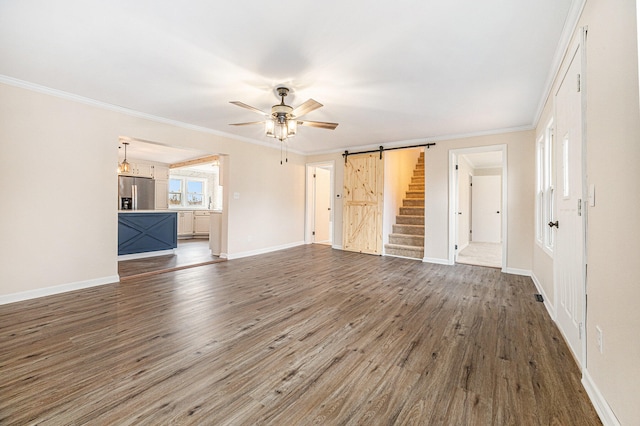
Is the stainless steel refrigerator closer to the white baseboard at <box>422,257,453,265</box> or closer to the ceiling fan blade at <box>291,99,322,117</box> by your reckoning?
the ceiling fan blade at <box>291,99,322,117</box>

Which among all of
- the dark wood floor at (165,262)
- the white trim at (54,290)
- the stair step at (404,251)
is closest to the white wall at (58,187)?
the white trim at (54,290)

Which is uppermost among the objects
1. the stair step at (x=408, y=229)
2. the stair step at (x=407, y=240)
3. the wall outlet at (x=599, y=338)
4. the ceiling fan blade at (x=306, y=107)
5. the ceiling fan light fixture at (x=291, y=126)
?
the ceiling fan blade at (x=306, y=107)

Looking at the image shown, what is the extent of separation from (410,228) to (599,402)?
4.94m

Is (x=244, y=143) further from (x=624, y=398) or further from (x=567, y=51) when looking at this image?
(x=624, y=398)

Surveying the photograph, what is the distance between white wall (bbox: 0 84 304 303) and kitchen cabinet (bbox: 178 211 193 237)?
194 inches

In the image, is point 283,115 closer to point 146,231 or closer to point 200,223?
point 146,231

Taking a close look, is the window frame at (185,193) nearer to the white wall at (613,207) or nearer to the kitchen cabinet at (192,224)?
the kitchen cabinet at (192,224)

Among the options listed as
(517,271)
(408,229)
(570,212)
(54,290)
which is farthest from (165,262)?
A: (517,271)

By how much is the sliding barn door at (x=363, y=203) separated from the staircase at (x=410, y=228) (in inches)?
15.7

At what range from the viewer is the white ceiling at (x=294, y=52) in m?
1.94

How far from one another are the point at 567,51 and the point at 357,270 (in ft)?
12.1

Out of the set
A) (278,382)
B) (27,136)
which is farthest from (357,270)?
(27,136)

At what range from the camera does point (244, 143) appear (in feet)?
18.8

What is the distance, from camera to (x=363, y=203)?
641 cm
